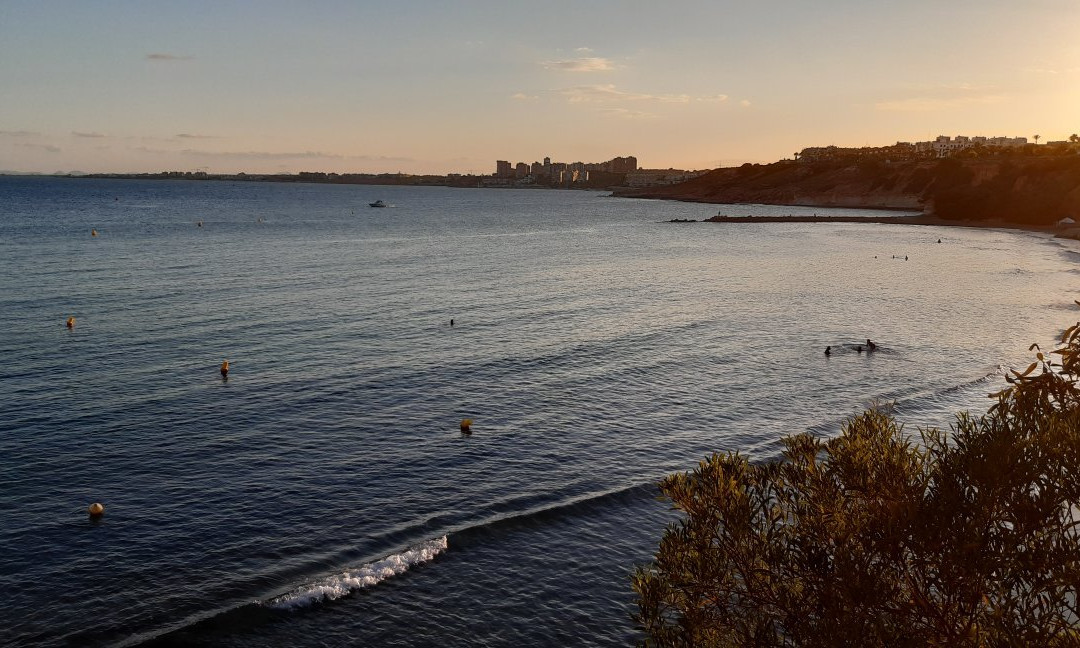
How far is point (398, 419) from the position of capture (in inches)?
1501

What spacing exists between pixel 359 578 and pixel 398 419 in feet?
47.9

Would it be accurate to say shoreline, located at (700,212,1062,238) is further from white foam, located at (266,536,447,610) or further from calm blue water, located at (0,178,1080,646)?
white foam, located at (266,536,447,610)

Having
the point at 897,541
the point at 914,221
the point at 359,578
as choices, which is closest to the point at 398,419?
the point at 359,578

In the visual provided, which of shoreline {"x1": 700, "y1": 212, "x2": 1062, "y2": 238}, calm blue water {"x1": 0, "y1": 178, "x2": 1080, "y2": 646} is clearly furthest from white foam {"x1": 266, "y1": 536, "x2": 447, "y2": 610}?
shoreline {"x1": 700, "y1": 212, "x2": 1062, "y2": 238}

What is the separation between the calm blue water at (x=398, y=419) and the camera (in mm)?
22984

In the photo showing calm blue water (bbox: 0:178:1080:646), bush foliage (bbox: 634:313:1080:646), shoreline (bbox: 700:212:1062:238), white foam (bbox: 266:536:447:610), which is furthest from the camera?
shoreline (bbox: 700:212:1062:238)

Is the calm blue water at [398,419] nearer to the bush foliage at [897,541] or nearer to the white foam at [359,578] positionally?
the white foam at [359,578]

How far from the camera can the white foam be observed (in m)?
22.7

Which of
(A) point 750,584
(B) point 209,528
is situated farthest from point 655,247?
(A) point 750,584

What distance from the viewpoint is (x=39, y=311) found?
5916 centimetres

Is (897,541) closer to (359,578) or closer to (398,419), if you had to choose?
(359,578)

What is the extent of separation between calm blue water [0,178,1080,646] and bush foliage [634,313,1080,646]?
10.2 metres

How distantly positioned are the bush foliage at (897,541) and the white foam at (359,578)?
13.2 metres

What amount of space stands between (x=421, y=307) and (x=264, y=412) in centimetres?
2993
